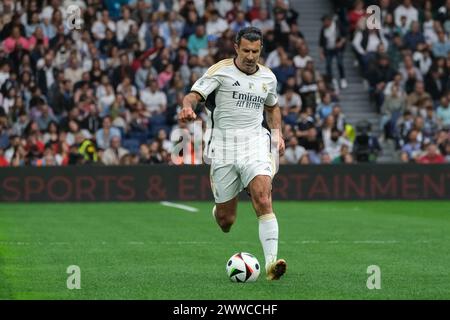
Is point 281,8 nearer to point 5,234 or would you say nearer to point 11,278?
point 5,234

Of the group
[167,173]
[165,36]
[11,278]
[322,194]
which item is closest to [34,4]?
[165,36]

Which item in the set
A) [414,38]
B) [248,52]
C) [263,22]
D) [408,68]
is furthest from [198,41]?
[248,52]

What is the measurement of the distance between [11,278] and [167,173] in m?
14.6

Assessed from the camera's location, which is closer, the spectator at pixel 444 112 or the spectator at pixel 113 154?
the spectator at pixel 113 154

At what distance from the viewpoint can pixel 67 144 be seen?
87.1ft

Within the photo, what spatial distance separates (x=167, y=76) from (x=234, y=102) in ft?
53.9

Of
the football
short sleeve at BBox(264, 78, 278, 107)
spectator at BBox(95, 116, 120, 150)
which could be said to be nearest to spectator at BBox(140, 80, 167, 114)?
spectator at BBox(95, 116, 120, 150)

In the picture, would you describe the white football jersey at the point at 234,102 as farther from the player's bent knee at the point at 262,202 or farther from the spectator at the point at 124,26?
the spectator at the point at 124,26

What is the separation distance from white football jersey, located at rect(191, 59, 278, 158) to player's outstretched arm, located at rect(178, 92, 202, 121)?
0.14 metres

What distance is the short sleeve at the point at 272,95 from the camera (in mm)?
12336

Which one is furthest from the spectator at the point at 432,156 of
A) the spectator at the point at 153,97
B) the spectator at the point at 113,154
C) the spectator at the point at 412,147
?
the spectator at the point at 113,154

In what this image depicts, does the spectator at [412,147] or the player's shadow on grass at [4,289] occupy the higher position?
the spectator at [412,147]

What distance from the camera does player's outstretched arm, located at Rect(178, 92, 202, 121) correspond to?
11102 mm

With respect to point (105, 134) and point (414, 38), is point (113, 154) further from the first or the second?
point (414, 38)
